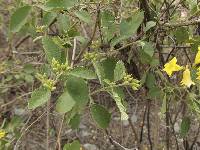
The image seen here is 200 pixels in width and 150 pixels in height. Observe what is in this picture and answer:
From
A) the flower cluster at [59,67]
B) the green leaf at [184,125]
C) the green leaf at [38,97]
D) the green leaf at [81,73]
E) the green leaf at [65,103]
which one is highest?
the flower cluster at [59,67]

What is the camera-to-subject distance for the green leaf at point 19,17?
135cm

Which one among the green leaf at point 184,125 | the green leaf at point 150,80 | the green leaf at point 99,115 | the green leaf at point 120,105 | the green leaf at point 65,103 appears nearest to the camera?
the green leaf at point 120,105

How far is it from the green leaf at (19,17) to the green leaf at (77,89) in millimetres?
252

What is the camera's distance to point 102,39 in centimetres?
157

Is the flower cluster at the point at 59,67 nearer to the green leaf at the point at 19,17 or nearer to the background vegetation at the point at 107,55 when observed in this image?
the background vegetation at the point at 107,55

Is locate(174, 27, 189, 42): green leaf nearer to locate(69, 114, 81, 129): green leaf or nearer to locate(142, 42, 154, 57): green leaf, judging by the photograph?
locate(142, 42, 154, 57): green leaf

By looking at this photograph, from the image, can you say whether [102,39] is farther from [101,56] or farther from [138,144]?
[138,144]

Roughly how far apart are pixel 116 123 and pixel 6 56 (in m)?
0.78

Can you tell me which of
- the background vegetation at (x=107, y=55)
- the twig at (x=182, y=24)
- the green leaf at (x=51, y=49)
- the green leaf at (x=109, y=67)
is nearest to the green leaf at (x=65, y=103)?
the background vegetation at (x=107, y=55)

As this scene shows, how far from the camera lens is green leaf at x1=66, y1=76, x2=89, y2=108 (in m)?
1.25

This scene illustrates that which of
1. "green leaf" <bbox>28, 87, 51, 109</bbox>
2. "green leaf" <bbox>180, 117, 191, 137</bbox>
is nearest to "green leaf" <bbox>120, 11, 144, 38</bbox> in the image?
"green leaf" <bbox>28, 87, 51, 109</bbox>

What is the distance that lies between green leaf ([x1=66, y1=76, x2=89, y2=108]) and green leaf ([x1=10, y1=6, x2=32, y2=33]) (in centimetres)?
25

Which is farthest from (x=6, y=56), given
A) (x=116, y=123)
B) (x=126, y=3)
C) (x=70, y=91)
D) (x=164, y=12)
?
(x=70, y=91)

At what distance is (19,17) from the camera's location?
1.37 meters
